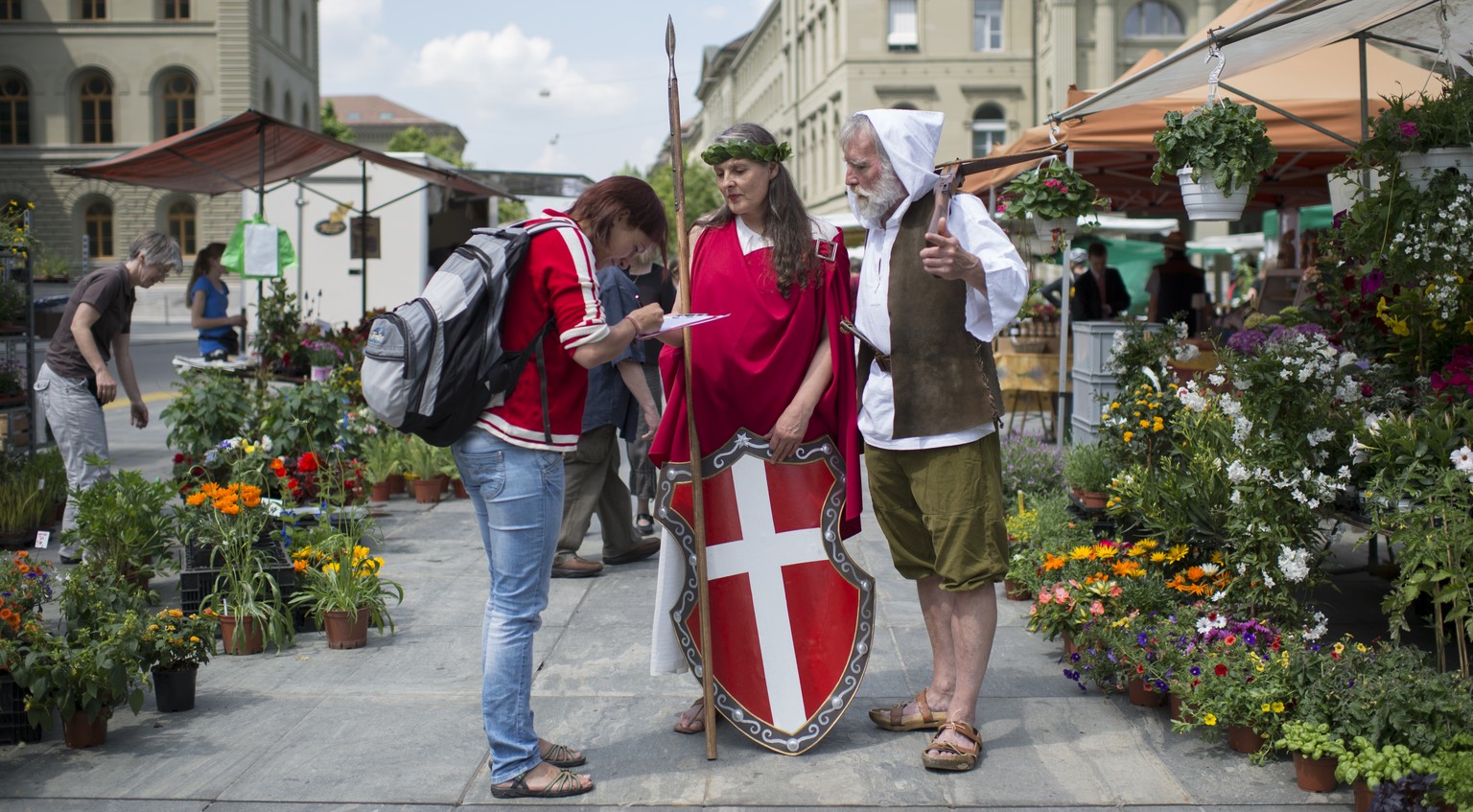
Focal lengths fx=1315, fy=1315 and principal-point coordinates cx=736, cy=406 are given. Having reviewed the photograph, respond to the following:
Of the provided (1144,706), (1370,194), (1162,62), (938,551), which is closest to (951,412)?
(938,551)

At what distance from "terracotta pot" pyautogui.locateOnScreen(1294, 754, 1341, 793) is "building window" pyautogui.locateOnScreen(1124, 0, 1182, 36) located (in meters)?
42.2

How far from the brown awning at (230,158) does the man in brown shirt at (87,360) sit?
5.74ft

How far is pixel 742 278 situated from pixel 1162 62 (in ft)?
9.36

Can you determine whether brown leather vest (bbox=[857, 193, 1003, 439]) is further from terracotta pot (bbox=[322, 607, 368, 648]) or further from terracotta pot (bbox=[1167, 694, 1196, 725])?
terracotta pot (bbox=[322, 607, 368, 648])

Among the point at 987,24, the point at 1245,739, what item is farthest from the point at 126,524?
the point at 987,24

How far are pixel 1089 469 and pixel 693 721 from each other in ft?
9.05

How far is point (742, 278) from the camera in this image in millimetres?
3885

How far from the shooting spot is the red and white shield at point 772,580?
4039 millimetres

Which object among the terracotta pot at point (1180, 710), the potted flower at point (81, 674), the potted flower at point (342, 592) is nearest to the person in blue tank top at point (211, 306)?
the potted flower at point (342, 592)

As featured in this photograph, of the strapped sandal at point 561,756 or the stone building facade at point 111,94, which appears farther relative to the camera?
the stone building facade at point 111,94

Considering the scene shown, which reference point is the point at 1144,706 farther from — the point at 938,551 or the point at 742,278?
the point at 742,278

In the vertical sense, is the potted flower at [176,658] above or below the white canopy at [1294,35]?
below

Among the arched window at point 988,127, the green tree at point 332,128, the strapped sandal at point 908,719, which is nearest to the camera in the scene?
the strapped sandal at point 908,719

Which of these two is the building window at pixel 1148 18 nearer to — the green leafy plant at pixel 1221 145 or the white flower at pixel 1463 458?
the green leafy plant at pixel 1221 145
